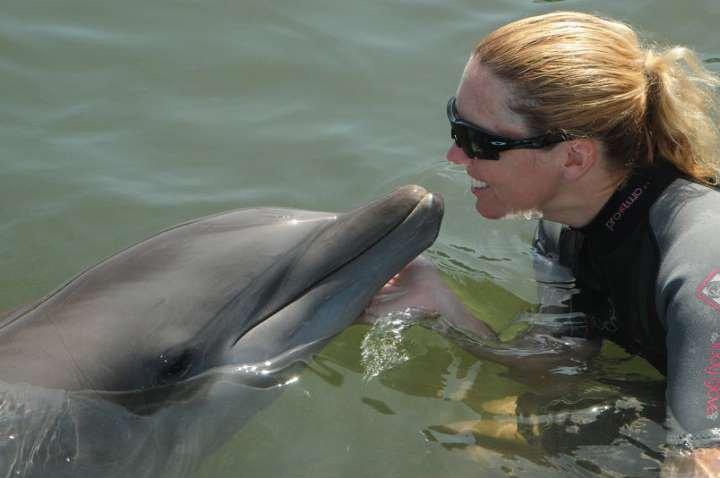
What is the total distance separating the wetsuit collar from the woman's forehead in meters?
0.71

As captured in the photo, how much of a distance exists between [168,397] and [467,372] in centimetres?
202

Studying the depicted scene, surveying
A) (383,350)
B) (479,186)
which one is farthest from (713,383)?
(383,350)

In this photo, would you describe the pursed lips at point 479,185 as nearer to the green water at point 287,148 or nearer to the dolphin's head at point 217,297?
the dolphin's head at point 217,297

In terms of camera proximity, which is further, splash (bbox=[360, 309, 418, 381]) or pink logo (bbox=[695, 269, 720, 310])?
splash (bbox=[360, 309, 418, 381])

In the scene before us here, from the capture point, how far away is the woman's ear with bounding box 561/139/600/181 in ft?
18.2

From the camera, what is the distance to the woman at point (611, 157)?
5.26 metres

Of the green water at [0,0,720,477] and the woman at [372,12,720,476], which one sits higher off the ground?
the woman at [372,12,720,476]

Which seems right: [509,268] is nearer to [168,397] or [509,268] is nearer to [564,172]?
[564,172]

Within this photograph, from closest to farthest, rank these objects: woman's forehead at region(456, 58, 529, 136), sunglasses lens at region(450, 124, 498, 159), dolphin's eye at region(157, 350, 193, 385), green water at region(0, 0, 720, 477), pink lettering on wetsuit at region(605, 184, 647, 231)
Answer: dolphin's eye at region(157, 350, 193, 385) → woman's forehead at region(456, 58, 529, 136) → sunglasses lens at region(450, 124, 498, 159) → pink lettering on wetsuit at region(605, 184, 647, 231) → green water at region(0, 0, 720, 477)

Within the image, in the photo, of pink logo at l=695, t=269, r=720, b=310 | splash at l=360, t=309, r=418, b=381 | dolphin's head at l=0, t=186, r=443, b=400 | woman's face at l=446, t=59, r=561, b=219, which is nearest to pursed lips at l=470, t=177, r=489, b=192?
woman's face at l=446, t=59, r=561, b=219

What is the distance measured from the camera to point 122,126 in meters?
8.88

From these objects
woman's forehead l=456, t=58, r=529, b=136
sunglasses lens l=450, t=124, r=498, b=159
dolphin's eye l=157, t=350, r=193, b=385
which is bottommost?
dolphin's eye l=157, t=350, r=193, b=385

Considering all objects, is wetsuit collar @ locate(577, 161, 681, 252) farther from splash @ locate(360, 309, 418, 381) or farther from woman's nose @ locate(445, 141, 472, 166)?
splash @ locate(360, 309, 418, 381)

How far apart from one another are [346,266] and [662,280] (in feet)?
5.20
